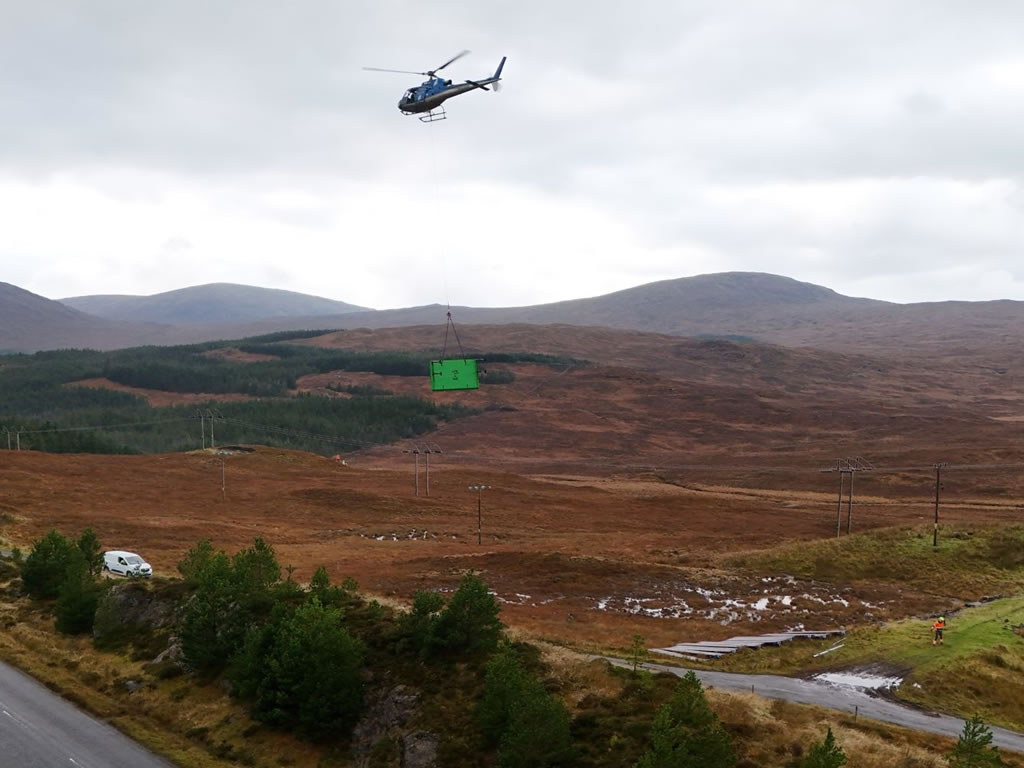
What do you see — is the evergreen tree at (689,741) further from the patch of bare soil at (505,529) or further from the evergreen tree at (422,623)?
the patch of bare soil at (505,529)

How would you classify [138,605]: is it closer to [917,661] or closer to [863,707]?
[863,707]

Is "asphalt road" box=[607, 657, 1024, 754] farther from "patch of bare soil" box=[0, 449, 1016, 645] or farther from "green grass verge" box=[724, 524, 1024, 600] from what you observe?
"green grass verge" box=[724, 524, 1024, 600]

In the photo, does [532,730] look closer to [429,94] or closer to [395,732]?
[395,732]

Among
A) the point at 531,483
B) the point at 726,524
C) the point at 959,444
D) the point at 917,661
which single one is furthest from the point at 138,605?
the point at 959,444

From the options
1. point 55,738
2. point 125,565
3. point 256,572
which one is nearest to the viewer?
point 55,738

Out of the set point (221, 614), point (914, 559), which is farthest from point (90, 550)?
point (914, 559)

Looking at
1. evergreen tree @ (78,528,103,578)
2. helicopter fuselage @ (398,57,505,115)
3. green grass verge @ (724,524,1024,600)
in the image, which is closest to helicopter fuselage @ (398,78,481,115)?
helicopter fuselage @ (398,57,505,115)
